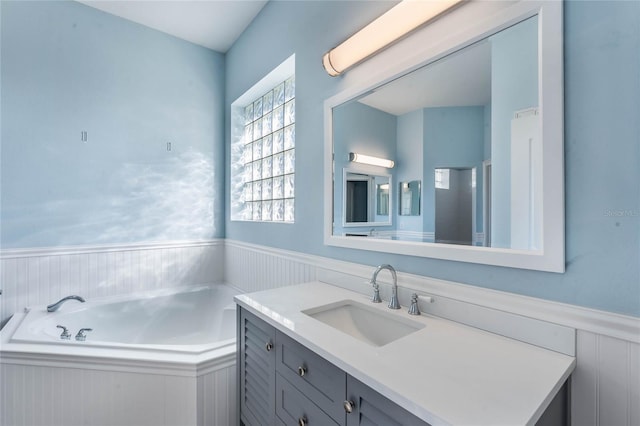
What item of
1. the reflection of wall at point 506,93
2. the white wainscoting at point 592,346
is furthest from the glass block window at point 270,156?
the white wainscoting at point 592,346

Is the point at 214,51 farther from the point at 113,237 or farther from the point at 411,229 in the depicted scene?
the point at 411,229

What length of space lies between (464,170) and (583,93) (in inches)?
15.1

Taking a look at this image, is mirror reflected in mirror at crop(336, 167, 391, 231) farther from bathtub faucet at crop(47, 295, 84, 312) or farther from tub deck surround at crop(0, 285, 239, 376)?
bathtub faucet at crop(47, 295, 84, 312)

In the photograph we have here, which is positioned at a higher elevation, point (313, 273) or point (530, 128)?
point (530, 128)

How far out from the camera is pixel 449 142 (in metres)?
1.15

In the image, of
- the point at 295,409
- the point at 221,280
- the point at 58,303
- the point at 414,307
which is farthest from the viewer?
the point at 221,280

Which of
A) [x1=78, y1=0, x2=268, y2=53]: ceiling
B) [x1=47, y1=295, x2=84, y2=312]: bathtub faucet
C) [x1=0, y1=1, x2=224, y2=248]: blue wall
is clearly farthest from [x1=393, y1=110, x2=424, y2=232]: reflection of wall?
[x1=47, y1=295, x2=84, y2=312]: bathtub faucet

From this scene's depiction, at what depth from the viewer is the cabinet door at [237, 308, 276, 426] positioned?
1.16 m

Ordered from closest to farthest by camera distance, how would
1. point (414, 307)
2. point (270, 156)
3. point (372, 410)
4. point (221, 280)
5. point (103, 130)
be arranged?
point (372, 410)
point (414, 307)
point (103, 130)
point (270, 156)
point (221, 280)

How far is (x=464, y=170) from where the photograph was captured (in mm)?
1083

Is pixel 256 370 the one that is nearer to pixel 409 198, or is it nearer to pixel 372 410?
pixel 372 410

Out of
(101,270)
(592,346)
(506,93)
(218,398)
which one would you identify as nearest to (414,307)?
(592,346)

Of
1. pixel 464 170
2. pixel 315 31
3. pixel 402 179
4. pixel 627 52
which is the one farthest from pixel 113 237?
pixel 627 52

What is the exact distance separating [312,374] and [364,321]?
0.41 m
